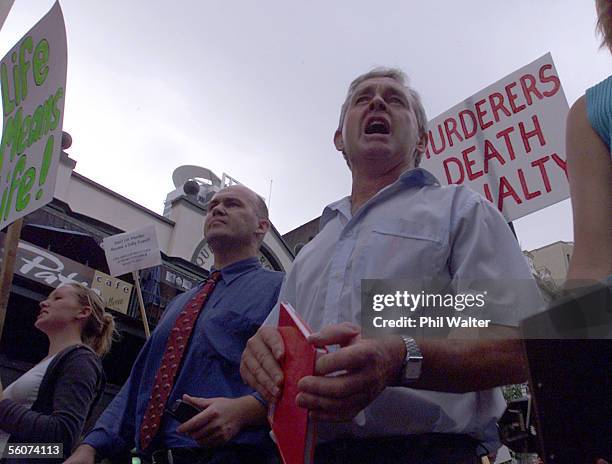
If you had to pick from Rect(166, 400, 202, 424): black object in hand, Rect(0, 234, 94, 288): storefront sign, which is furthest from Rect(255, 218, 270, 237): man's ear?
Rect(0, 234, 94, 288): storefront sign

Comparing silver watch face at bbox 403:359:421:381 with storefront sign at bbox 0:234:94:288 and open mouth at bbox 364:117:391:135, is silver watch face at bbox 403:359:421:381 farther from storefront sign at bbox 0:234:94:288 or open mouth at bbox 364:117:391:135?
storefront sign at bbox 0:234:94:288

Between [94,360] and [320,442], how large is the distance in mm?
1743

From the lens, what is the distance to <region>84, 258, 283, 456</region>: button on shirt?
192cm

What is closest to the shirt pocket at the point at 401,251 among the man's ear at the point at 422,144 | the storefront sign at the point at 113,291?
the man's ear at the point at 422,144

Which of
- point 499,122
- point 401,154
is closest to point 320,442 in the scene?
point 401,154

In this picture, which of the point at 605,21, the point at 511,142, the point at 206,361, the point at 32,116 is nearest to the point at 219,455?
the point at 206,361

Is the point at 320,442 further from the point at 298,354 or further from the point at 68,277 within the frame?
the point at 68,277

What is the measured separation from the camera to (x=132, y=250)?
6.11 metres

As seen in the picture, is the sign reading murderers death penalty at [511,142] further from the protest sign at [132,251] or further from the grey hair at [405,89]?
the protest sign at [132,251]

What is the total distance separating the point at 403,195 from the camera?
1503 millimetres

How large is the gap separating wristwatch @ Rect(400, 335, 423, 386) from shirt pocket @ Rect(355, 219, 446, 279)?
10.7 inches

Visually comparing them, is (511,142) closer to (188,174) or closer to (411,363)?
(411,363)

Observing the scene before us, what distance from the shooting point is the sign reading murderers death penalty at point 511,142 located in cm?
322

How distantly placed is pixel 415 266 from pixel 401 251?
49 mm
